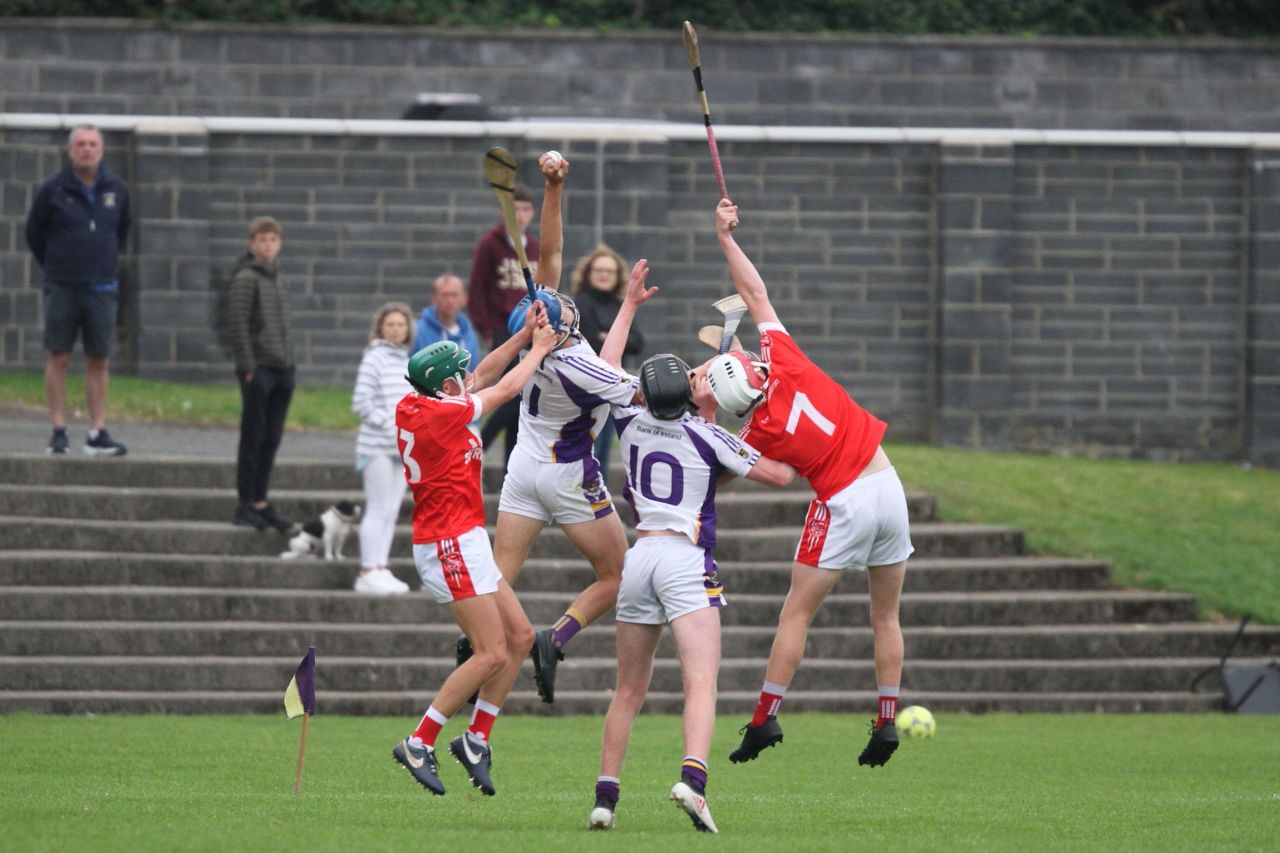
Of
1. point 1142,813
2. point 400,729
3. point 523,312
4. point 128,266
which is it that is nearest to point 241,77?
point 128,266

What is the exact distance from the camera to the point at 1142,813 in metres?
9.15

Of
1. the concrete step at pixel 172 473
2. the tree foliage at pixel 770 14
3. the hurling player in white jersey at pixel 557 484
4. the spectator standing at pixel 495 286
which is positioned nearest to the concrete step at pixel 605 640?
the spectator standing at pixel 495 286

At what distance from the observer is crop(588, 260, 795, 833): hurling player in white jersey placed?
28.0 feet

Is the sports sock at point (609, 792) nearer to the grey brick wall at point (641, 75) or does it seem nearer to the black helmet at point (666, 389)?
the black helmet at point (666, 389)

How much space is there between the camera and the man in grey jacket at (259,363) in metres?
14.5

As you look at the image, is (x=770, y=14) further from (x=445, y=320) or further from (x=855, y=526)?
(x=855, y=526)

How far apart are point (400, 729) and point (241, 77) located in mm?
13009

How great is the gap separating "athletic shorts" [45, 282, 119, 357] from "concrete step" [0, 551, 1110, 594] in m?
1.87

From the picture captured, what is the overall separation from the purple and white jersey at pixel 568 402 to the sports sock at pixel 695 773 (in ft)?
6.23

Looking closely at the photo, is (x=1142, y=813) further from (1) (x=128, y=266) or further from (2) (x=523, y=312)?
(1) (x=128, y=266)

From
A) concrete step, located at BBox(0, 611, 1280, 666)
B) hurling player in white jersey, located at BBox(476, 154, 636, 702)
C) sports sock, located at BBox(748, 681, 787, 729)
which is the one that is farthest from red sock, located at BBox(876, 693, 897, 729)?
concrete step, located at BBox(0, 611, 1280, 666)

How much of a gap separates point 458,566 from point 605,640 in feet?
16.6

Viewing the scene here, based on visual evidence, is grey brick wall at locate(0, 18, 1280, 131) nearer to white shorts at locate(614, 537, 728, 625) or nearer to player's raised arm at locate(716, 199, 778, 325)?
player's raised arm at locate(716, 199, 778, 325)

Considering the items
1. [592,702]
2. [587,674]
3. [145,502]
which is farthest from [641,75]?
[592,702]
